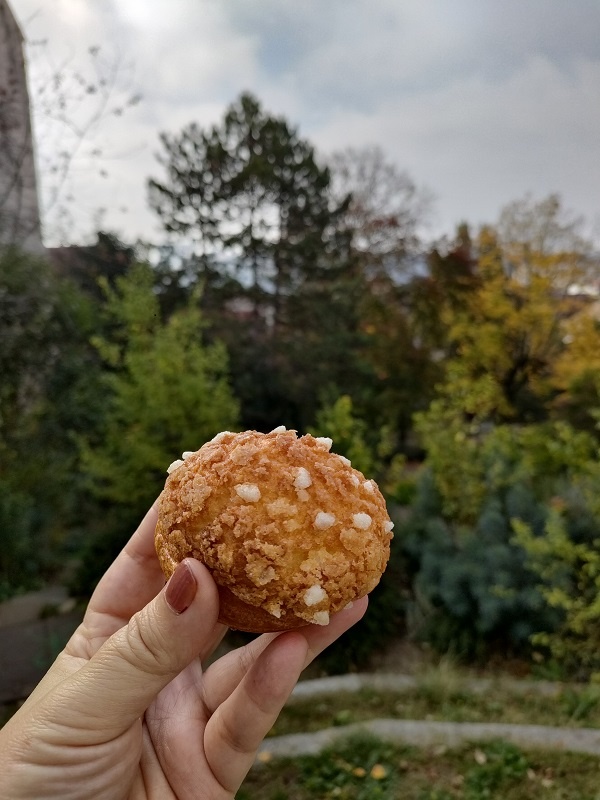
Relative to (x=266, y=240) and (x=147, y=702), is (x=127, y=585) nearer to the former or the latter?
(x=147, y=702)

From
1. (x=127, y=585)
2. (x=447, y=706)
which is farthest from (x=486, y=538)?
(x=127, y=585)

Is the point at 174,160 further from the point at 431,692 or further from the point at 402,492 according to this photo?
the point at 431,692

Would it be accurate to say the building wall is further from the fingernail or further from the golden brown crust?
the fingernail

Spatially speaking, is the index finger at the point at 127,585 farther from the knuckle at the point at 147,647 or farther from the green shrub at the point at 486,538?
the green shrub at the point at 486,538

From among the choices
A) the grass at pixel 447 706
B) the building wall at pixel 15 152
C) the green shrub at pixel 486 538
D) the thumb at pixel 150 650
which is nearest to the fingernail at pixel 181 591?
the thumb at pixel 150 650

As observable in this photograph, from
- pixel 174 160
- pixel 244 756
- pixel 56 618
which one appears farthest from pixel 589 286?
pixel 244 756

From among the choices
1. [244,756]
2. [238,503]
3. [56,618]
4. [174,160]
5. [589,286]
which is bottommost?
[56,618]
